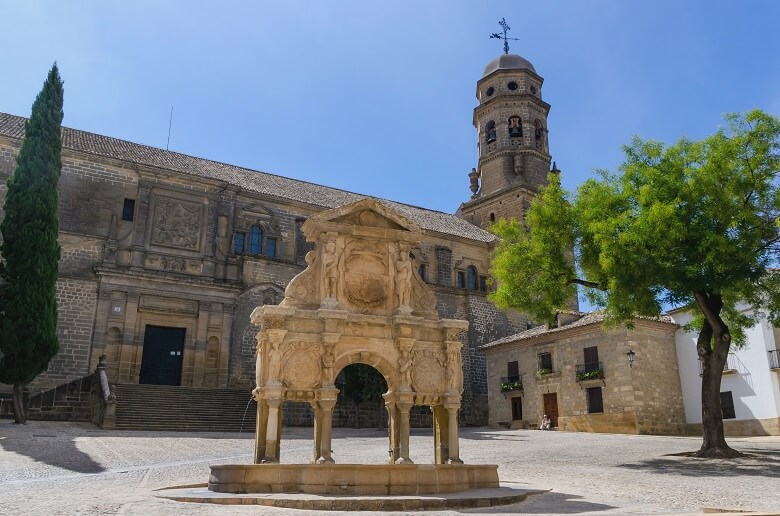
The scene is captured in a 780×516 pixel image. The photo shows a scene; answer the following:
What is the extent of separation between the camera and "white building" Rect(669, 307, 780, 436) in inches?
989

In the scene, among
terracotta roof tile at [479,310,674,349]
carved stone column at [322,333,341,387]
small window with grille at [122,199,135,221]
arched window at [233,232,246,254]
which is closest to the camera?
carved stone column at [322,333,341,387]

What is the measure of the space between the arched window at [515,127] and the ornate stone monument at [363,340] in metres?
30.6

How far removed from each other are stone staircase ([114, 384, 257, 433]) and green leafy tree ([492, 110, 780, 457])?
36.3ft

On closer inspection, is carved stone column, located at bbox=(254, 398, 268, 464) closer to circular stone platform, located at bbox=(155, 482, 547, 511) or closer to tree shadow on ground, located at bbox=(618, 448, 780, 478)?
circular stone platform, located at bbox=(155, 482, 547, 511)

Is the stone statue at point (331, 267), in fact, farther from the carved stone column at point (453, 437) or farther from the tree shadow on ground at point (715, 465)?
the tree shadow on ground at point (715, 465)

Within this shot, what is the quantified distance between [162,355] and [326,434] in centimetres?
1877

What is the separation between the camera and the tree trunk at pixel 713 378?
15427 millimetres

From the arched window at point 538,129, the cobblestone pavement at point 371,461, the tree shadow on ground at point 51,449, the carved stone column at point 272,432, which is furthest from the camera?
the arched window at point 538,129

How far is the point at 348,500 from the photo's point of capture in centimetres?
801

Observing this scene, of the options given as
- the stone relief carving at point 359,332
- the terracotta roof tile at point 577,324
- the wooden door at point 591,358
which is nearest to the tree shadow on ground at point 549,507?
the stone relief carving at point 359,332

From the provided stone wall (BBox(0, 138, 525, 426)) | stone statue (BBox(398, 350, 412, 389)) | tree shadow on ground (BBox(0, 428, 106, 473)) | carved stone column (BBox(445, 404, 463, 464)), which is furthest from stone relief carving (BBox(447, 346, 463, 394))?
stone wall (BBox(0, 138, 525, 426))

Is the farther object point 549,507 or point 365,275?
point 365,275

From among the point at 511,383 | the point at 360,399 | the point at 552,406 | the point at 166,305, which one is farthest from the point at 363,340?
the point at 511,383

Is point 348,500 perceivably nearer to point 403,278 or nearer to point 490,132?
point 403,278
